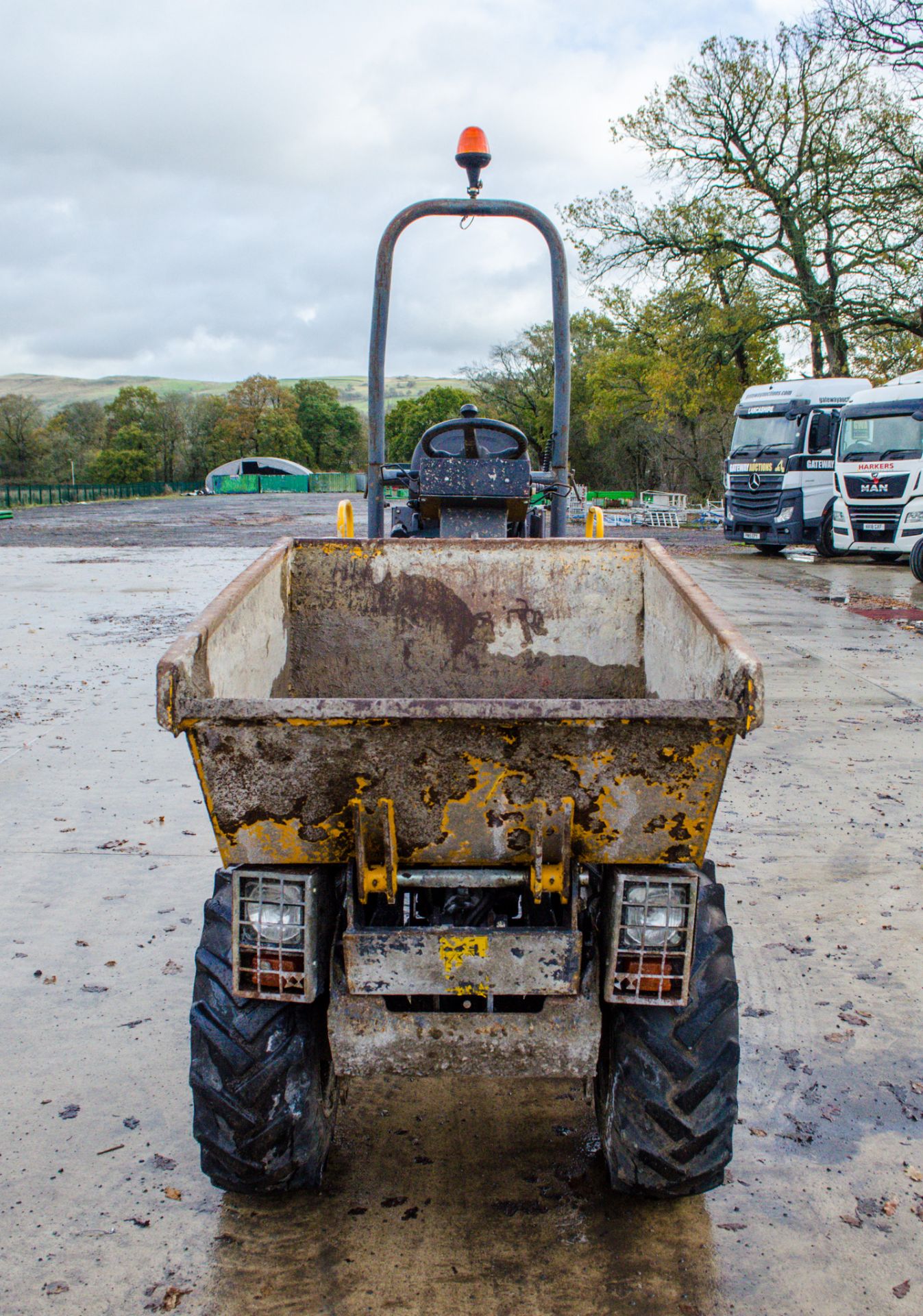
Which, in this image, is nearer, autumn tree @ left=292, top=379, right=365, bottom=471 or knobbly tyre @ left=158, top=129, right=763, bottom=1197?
knobbly tyre @ left=158, top=129, right=763, bottom=1197

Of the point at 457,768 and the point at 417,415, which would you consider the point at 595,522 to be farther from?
the point at 417,415

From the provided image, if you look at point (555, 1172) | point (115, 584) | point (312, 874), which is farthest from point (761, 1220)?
point (115, 584)

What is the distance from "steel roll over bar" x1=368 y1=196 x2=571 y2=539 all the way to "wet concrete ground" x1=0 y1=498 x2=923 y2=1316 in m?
2.06

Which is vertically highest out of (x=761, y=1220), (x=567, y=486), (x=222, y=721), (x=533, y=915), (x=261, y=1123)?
(x=567, y=486)

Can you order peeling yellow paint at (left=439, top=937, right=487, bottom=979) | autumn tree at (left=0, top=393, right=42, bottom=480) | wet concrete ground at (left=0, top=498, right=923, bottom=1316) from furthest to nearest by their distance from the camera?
autumn tree at (left=0, top=393, right=42, bottom=480) → wet concrete ground at (left=0, top=498, right=923, bottom=1316) → peeling yellow paint at (left=439, top=937, right=487, bottom=979)

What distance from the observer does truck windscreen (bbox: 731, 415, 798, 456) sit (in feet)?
69.2

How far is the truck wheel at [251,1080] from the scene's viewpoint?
2.59 metres

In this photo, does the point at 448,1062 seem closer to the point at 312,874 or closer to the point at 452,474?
the point at 312,874

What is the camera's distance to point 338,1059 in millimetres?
2506

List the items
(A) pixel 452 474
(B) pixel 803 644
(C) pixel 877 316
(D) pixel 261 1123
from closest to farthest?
(D) pixel 261 1123
(A) pixel 452 474
(B) pixel 803 644
(C) pixel 877 316

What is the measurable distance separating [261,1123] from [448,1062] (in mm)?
510

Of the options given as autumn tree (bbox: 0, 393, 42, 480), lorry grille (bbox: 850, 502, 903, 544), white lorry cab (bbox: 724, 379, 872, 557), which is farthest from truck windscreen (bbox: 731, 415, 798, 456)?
autumn tree (bbox: 0, 393, 42, 480)

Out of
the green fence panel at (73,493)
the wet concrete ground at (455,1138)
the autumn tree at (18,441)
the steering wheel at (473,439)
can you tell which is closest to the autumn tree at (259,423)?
the autumn tree at (18,441)

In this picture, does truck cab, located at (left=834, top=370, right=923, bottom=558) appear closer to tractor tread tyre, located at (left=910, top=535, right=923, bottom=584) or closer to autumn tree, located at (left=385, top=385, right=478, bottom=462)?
tractor tread tyre, located at (left=910, top=535, right=923, bottom=584)
